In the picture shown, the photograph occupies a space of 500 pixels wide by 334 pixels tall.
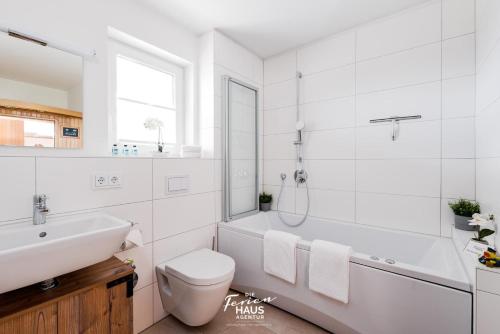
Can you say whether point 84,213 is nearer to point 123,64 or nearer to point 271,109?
point 123,64

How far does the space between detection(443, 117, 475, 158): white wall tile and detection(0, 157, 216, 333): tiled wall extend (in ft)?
6.22

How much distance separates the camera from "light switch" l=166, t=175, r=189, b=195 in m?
1.78

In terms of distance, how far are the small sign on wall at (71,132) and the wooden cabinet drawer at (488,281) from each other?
7.42 ft

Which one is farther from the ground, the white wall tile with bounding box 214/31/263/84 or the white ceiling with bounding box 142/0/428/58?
the white ceiling with bounding box 142/0/428/58

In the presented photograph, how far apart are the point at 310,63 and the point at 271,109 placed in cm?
64

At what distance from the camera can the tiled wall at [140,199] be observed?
117 centimetres

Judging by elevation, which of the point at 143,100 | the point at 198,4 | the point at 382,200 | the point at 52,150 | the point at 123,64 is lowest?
the point at 382,200

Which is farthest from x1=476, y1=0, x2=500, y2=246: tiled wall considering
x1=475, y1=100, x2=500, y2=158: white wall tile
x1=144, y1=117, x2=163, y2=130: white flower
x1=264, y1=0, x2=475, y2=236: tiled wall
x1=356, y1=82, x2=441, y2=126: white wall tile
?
x1=144, y1=117, x2=163, y2=130: white flower

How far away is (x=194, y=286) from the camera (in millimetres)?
1433

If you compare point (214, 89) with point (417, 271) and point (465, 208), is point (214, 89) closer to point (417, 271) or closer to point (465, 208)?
point (417, 271)

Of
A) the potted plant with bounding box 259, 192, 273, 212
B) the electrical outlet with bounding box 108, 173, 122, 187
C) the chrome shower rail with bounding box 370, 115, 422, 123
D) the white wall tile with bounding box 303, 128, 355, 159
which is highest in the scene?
the chrome shower rail with bounding box 370, 115, 422, 123

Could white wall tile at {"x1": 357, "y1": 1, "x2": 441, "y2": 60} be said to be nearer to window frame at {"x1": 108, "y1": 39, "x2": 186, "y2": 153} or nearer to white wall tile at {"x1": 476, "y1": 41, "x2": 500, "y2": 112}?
white wall tile at {"x1": 476, "y1": 41, "x2": 500, "y2": 112}

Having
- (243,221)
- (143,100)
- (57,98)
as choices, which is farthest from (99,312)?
(143,100)

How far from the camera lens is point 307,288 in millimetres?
1620
